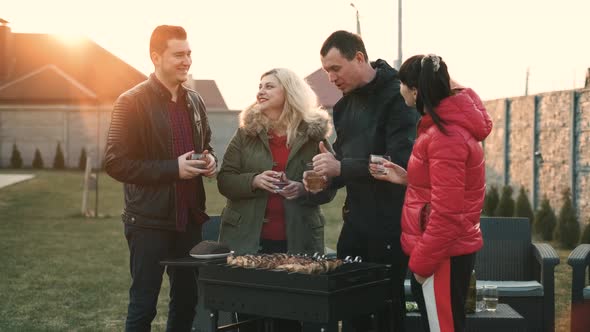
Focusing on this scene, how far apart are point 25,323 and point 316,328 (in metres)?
3.14

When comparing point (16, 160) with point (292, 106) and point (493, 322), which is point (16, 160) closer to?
point (292, 106)

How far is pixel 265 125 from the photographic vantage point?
5.05 m

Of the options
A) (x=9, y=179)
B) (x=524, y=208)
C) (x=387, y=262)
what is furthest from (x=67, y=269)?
(x=9, y=179)

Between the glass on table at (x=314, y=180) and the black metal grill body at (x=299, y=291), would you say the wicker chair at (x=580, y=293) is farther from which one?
the glass on table at (x=314, y=180)

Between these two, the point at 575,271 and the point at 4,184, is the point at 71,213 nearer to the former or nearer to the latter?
the point at 4,184

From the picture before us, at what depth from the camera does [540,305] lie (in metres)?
6.17

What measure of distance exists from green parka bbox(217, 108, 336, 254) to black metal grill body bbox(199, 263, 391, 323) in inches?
27.7

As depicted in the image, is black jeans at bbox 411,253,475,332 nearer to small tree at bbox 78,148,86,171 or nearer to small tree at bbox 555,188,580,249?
small tree at bbox 555,188,580,249

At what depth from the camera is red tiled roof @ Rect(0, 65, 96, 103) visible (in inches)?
1587

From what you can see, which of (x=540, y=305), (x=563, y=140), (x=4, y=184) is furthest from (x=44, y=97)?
(x=540, y=305)

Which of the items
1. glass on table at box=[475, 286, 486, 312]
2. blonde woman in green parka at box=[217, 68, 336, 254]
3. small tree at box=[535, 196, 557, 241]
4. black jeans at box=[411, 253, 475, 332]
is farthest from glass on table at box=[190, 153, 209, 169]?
small tree at box=[535, 196, 557, 241]

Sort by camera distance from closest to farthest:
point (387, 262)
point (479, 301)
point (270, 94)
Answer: point (387, 262) < point (270, 94) < point (479, 301)

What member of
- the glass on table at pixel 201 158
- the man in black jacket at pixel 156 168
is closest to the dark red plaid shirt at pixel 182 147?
the man in black jacket at pixel 156 168

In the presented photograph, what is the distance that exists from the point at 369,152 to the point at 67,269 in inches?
260
